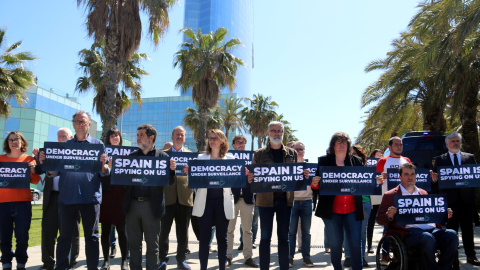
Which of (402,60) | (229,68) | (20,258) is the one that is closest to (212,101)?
(229,68)

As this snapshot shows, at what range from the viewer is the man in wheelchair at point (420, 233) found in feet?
16.5

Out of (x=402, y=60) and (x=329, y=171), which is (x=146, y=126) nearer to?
(x=329, y=171)

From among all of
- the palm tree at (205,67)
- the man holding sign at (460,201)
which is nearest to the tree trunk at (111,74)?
the palm tree at (205,67)

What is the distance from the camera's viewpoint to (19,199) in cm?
601

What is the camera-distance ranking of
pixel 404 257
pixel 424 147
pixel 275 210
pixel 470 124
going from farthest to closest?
pixel 470 124 → pixel 424 147 → pixel 275 210 → pixel 404 257

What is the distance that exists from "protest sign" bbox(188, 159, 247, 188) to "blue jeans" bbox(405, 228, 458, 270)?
234 cm

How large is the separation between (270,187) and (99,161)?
93.7 inches

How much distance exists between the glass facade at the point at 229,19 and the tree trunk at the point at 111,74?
11383cm

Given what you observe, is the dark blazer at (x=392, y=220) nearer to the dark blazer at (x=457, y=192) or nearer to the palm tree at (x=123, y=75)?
the dark blazer at (x=457, y=192)

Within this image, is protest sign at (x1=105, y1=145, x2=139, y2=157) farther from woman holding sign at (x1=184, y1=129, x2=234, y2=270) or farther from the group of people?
woman holding sign at (x1=184, y1=129, x2=234, y2=270)

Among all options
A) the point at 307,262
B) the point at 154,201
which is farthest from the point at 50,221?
the point at 307,262

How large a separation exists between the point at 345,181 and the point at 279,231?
3.66 ft

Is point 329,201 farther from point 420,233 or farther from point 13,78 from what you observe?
point 13,78

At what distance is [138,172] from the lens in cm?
532
